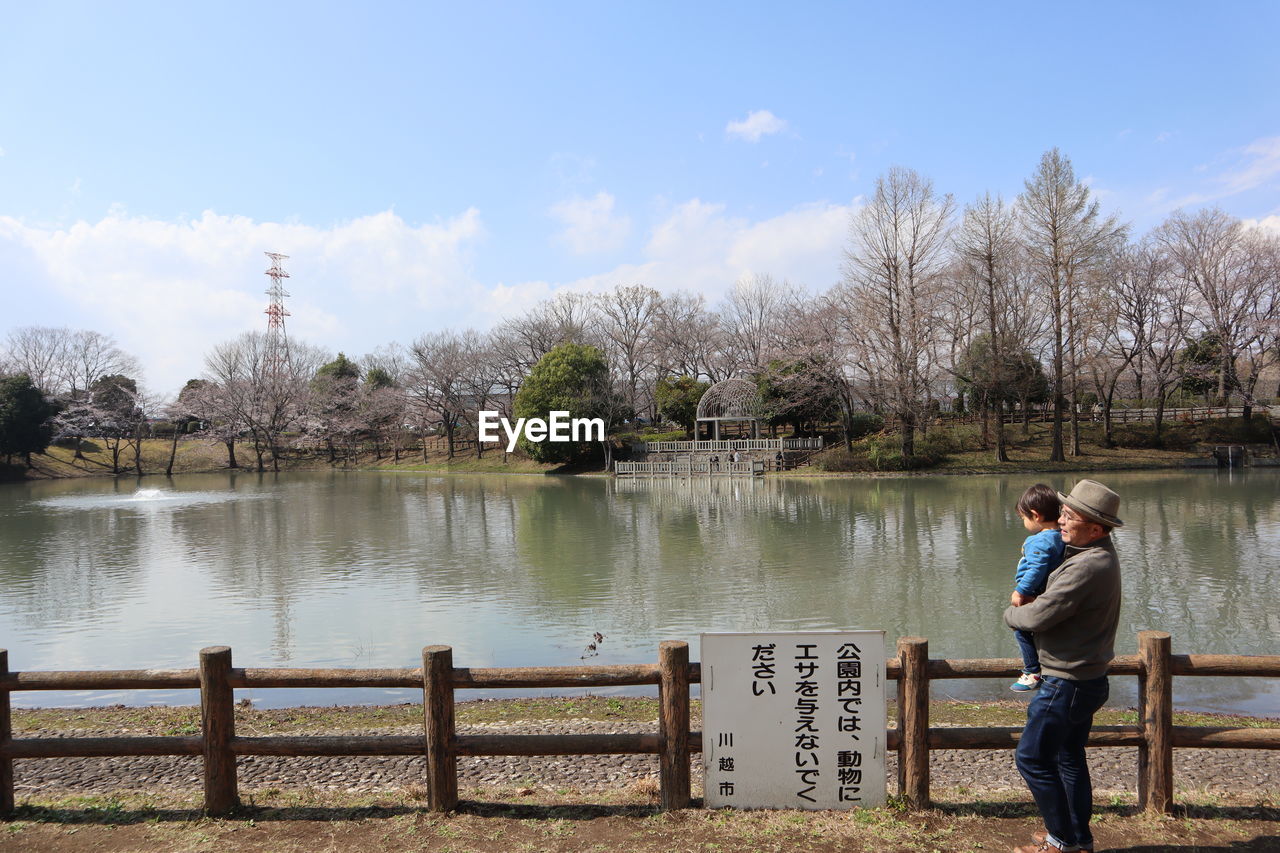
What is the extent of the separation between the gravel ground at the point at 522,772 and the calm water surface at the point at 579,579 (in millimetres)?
2027

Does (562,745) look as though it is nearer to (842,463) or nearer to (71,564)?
(71,564)

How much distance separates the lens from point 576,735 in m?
3.70

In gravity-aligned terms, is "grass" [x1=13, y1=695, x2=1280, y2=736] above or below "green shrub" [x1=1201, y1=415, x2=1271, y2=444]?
below

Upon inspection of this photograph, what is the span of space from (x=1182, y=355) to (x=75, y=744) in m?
41.7

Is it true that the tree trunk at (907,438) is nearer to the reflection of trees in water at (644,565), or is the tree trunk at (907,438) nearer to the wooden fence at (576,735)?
the reflection of trees in water at (644,565)

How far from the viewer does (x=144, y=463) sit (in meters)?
46.3

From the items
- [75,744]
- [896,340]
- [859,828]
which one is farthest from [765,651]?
[896,340]

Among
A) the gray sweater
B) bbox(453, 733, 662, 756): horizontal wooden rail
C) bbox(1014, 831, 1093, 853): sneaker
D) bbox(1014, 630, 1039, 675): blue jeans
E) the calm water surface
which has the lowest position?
the calm water surface

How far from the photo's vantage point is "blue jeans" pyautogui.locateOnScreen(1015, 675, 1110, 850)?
2.93 m

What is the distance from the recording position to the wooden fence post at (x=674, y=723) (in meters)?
3.61

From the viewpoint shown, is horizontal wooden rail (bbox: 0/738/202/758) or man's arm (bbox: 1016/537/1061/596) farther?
horizontal wooden rail (bbox: 0/738/202/758)

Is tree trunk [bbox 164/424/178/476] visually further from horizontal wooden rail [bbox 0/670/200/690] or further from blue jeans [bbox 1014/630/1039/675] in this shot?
blue jeans [bbox 1014/630/1039/675]

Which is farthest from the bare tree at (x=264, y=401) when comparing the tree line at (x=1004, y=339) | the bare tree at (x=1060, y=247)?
the bare tree at (x=1060, y=247)

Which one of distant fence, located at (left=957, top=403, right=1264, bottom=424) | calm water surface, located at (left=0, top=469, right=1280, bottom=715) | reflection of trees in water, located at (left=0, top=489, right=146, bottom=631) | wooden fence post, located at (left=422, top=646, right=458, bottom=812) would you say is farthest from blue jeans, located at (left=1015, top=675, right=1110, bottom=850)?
distant fence, located at (left=957, top=403, right=1264, bottom=424)
